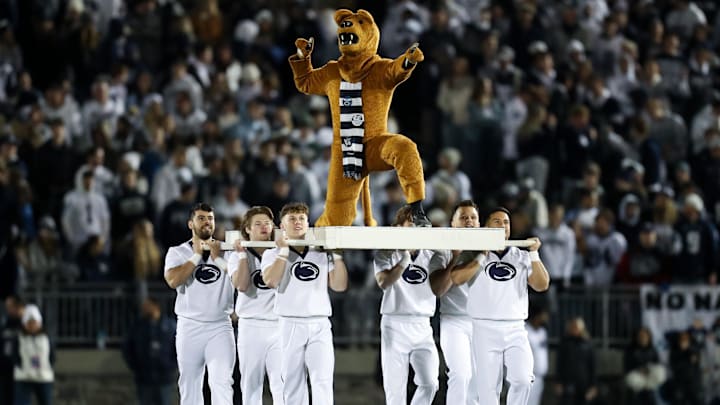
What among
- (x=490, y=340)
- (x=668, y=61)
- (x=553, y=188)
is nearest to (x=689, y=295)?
(x=553, y=188)

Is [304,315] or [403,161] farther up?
[403,161]

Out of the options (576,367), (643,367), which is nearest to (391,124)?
(576,367)

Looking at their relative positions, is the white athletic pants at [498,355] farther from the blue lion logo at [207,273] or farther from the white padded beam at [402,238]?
the blue lion logo at [207,273]

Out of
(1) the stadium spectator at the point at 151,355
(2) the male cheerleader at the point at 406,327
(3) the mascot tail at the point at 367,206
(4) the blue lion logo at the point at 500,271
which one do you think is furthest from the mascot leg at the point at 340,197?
(1) the stadium spectator at the point at 151,355

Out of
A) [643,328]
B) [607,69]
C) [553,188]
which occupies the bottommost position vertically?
[643,328]

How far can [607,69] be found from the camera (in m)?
20.5

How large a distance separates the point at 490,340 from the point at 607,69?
8.33 meters

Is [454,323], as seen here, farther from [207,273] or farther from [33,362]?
[33,362]

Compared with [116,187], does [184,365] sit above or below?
below

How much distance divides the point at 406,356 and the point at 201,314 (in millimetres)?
1441

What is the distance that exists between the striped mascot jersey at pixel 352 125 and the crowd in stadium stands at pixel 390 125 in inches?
201

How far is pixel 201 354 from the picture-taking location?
42.1ft

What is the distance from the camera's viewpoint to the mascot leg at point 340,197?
39.2 feet

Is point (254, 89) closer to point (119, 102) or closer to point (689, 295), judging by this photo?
point (119, 102)
